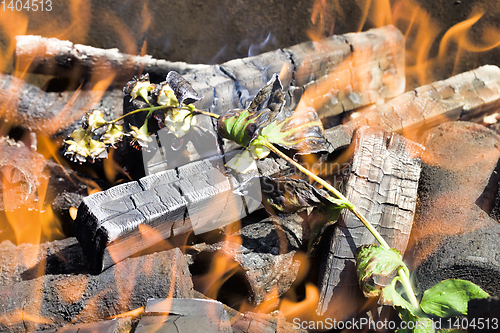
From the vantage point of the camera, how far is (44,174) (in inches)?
96.3

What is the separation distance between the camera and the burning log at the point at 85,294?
5.12ft

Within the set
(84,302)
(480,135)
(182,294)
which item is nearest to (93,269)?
(84,302)

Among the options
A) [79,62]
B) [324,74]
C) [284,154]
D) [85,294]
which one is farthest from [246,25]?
[85,294]

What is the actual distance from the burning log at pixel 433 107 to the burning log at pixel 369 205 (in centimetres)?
23

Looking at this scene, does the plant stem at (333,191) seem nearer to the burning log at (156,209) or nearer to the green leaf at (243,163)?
the green leaf at (243,163)

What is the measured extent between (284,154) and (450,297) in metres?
0.90

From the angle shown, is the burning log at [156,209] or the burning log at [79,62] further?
the burning log at [79,62]

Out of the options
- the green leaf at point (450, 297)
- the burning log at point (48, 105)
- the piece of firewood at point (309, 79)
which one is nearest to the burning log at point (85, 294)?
the piece of firewood at point (309, 79)

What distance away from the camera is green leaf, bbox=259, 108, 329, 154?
1.73 m

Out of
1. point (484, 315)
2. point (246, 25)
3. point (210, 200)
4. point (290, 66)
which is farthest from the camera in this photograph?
point (246, 25)

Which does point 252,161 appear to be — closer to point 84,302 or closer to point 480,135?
point 84,302

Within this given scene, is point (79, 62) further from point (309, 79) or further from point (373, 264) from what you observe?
point (373, 264)

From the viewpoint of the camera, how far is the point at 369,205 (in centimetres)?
191

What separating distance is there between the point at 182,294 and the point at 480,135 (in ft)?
6.60
